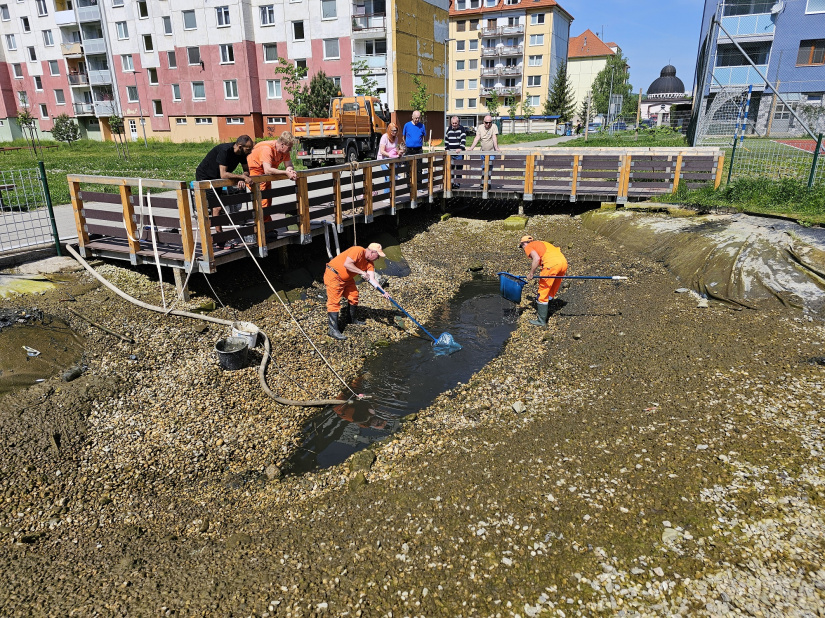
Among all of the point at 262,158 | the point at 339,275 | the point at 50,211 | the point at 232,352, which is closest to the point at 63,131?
the point at 50,211

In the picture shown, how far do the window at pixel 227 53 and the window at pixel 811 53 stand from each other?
118 ft

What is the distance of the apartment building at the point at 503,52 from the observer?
58.6m

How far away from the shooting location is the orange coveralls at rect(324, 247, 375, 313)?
927 cm

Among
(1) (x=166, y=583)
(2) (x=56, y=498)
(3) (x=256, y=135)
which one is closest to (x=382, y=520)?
(1) (x=166, y=583)

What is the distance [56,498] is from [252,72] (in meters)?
39.3

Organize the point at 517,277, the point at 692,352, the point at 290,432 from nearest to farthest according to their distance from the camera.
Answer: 1. the point at 290,432
2. the point at 692,352
3. the point at 517,277

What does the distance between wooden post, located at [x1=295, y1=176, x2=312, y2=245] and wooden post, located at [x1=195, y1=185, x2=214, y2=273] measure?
2.18m

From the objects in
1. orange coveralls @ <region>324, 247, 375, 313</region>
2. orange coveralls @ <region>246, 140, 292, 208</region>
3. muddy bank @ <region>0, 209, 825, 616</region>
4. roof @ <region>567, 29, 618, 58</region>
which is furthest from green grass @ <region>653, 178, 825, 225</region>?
roof @ <region>567, 29, 618, 58</region>

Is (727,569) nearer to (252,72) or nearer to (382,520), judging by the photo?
(382,520)

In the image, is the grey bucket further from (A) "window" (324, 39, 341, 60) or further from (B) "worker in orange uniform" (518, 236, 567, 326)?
(A) "window" (324, 39, 341, 60)

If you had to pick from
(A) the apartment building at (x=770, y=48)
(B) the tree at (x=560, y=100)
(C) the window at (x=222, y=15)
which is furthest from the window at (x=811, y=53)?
(C) the window at (x=222, y=15)

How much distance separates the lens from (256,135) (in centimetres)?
4109

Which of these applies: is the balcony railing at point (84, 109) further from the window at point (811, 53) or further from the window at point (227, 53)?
the window at point (811, 53)

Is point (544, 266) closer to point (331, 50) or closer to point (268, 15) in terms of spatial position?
point (331, 50)
